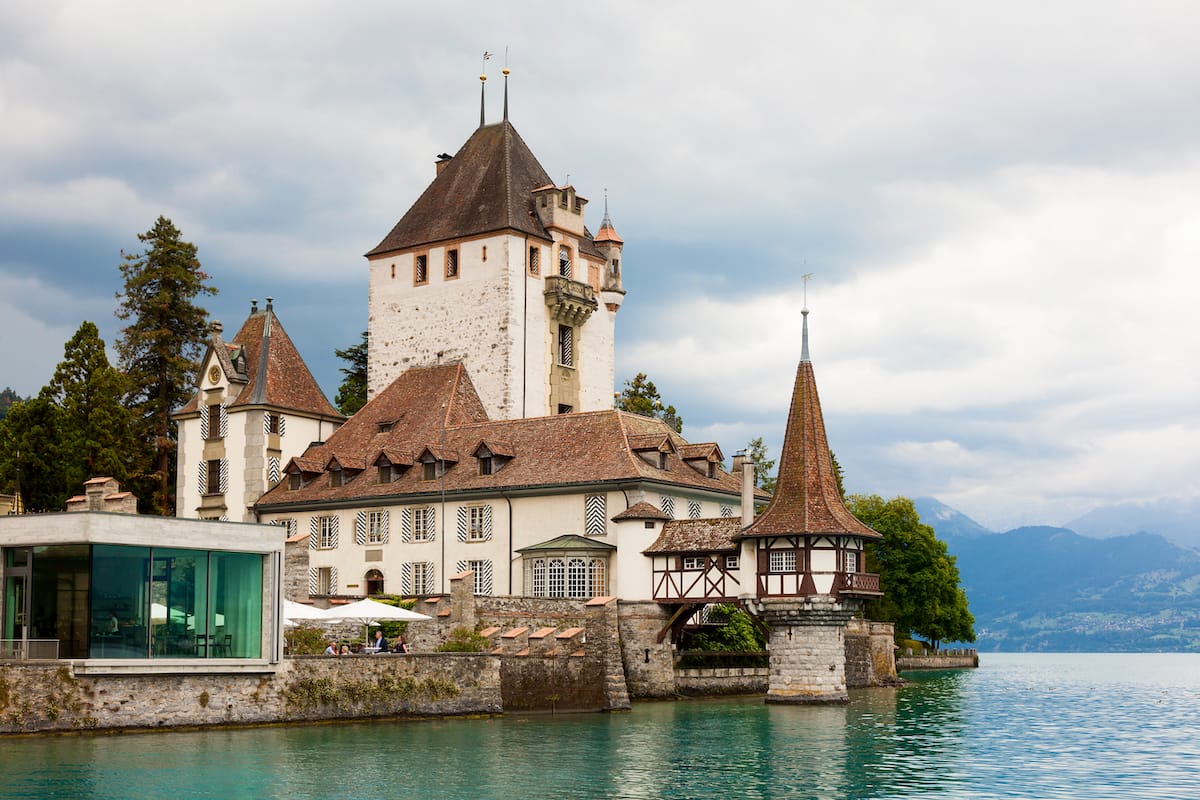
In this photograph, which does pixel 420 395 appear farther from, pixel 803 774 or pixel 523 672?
pixel 803 774

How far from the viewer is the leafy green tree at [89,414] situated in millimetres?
69625

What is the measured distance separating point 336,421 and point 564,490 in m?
18.0

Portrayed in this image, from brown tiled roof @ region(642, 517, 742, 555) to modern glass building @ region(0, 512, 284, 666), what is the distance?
17.2 metres

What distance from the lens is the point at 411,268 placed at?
73.6 meters

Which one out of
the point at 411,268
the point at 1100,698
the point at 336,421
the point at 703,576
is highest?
the point at 411,268

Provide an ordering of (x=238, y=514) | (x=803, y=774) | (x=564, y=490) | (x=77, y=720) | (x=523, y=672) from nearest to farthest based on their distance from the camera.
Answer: (x=803, y=774), (x=77, y=720), (x=523, y=672), (x=564, y=490), (x=238, y=514)

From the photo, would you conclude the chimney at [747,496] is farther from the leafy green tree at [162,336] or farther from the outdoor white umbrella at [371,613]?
the leafy green tree at [162,336]

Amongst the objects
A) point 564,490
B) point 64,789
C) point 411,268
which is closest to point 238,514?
point 411,268

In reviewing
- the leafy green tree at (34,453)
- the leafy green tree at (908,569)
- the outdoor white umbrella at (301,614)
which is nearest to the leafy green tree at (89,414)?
the leafy green tree at (34,453)

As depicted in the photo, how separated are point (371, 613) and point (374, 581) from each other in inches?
660

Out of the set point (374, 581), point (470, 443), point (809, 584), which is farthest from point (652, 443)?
point (374, 581)

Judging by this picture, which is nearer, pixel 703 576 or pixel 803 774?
pixel 803 774

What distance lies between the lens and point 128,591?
127ft

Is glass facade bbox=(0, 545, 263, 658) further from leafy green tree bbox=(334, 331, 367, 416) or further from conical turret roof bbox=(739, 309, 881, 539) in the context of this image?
leafy green tree bbox=(334, 331, 367, 416)
